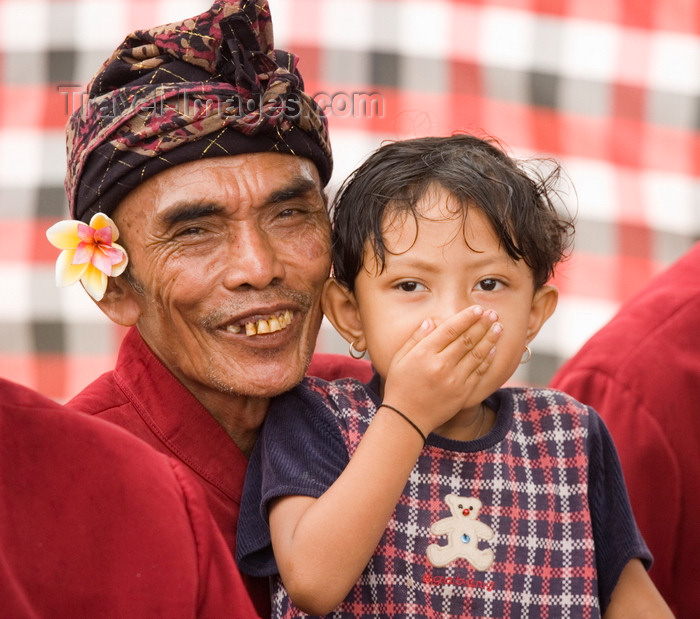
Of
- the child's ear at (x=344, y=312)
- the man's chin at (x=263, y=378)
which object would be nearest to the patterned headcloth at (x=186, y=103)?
the child's ear at (x=344, y=312)

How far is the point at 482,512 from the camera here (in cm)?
210

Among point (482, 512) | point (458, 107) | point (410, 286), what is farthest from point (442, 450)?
point (458, 107)

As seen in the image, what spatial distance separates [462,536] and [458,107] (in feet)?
10.1

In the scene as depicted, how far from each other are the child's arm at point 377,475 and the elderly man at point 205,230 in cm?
35

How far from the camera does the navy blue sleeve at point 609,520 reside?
214 centimetres

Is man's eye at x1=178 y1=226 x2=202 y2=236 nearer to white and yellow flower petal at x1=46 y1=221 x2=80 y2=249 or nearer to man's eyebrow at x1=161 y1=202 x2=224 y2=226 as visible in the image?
man's eyebrow at x1=161 y1=202 x2=224 y2=226

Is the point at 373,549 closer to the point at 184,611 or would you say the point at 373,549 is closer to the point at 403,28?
the point at 184,611

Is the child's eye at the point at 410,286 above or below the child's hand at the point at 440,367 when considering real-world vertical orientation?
above

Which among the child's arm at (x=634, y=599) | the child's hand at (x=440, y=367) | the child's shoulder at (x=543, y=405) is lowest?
the child's arm at (x=634, y=599)

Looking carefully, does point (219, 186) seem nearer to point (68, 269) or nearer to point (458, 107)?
point (68, 269)

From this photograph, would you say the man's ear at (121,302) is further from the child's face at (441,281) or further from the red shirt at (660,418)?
the red shirt at (660,418)

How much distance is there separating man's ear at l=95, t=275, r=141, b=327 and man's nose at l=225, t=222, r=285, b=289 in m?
0.33

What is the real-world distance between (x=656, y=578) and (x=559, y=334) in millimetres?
2266

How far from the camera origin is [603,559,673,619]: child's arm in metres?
2.15
